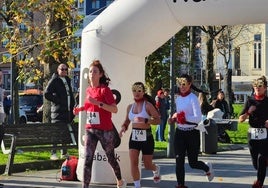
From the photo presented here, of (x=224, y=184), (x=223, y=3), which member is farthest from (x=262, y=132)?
(x=223, y=3)

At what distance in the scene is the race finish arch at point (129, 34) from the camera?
9.16 metres

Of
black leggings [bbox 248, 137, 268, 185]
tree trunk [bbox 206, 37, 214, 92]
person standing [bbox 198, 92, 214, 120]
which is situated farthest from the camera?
tree trunk [bbox 206, 37, 214, 92]

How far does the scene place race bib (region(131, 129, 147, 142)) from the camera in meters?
9.16

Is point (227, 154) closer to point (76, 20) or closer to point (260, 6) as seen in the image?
point (76, 20)

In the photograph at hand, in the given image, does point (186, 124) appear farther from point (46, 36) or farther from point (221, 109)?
point (221, 109)

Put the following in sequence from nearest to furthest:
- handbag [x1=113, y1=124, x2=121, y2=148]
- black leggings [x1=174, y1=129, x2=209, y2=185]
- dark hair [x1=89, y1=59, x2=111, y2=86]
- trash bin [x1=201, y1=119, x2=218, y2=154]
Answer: dark hair [x1=89, y1=59, x2=111, y2=86], handbag [x1=113, y1=124, x2=121, y2=148], black leggings [x1=174, y1=129, x2=209, y2=185], trash bin [x1=201, y1=119, x2=218, y2=154]

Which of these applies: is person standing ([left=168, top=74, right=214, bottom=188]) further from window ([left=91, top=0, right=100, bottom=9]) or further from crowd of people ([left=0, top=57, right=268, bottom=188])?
window ([left=91, top=0, right=100, bottom=9])

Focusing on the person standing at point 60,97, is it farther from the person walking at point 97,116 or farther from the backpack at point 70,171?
the person walking at point 97,116

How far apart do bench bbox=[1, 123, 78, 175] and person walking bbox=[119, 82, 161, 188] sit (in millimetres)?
2641

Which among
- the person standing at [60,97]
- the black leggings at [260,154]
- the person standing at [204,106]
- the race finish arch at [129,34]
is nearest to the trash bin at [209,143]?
the person standing at [204,106]

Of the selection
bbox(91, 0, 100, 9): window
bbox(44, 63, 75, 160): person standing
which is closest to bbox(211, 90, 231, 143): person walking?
bbox(44, 63, 75, 160): person standing

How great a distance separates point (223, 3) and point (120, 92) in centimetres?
217

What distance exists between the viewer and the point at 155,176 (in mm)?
9719

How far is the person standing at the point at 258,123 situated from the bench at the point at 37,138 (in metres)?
3.90
